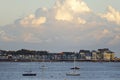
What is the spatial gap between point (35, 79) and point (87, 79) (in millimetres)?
12008

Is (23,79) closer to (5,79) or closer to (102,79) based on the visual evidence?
(5,79)

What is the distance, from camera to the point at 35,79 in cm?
12006

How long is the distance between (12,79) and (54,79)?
9393 millimetres

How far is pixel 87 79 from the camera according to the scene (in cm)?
12356

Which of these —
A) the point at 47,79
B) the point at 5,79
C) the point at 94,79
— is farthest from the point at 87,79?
the point at 5,79

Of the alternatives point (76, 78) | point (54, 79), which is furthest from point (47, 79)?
point (76, 78)

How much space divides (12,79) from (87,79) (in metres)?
16.8

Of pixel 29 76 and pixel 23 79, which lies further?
pixel 29 76

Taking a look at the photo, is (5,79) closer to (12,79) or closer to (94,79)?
(12,79)

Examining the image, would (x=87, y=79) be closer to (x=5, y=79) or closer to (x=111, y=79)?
(x=111, y=79)

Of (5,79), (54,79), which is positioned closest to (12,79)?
(5,79)

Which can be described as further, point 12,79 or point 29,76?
point 29,76

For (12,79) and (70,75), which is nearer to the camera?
(12,79)

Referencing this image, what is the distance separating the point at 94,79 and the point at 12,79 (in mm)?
18336
